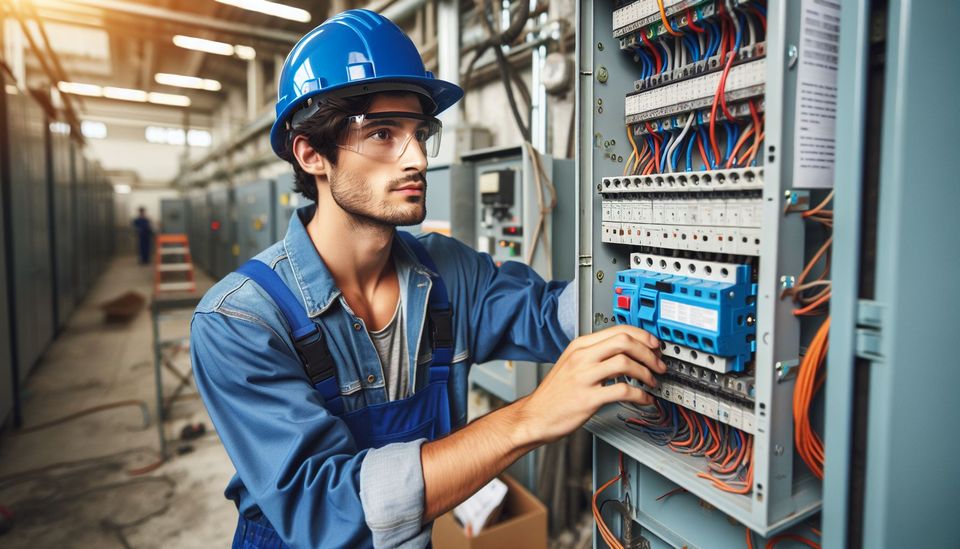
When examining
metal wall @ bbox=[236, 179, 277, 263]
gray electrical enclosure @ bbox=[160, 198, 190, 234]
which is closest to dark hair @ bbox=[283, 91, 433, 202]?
metal wall @ bbox=[236, 179, 277, 263]

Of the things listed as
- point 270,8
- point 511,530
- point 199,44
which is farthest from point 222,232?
point 511,530

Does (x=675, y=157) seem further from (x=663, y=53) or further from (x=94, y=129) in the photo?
(x=94, y=129)

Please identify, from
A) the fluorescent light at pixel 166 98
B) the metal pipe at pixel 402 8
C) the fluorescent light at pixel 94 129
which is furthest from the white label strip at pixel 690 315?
the fluorescent light at pixel 94 129

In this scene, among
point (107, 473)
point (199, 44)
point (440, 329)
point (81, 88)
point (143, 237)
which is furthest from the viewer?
point (143, 237)

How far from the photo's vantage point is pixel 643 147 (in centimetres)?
105

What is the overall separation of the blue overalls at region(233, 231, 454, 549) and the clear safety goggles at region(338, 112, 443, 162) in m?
0.27

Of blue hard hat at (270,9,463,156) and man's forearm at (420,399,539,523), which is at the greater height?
blue hard hat at (270,9,463,156)

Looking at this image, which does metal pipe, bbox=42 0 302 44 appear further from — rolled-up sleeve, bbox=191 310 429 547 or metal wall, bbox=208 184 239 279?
rolled-up sleeve, bbox=191 310 429 547

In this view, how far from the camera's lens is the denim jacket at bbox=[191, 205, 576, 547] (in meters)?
0.79

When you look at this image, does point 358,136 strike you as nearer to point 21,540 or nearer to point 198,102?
point 21,540

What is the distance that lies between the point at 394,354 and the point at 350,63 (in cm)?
57

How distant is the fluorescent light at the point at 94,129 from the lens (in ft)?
43.1

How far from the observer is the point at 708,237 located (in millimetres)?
838

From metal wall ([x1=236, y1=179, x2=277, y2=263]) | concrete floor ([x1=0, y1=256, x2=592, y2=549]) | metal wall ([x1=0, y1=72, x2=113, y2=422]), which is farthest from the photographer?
metal wall ([x1=236, y1=179, x2=277, y2=263])
